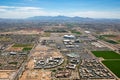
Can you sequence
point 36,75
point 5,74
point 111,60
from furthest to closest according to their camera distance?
point 111,60 → point 5,74 → point 36,75

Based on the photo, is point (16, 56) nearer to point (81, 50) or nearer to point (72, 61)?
point (72, 61)

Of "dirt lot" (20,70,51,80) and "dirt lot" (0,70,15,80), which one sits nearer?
"dirt lot" (20,70,51,80)

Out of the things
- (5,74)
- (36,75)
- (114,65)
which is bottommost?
(5,74)

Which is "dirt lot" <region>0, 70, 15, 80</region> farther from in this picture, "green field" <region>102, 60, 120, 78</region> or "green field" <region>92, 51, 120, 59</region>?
"green field" <region>92, 51, 120, 59</region>

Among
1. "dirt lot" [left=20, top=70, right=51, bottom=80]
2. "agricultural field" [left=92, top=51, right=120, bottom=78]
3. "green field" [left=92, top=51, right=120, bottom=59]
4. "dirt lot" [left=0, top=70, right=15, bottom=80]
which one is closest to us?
"dirt lot" [left=20, top=70, right=51, bottom=80]

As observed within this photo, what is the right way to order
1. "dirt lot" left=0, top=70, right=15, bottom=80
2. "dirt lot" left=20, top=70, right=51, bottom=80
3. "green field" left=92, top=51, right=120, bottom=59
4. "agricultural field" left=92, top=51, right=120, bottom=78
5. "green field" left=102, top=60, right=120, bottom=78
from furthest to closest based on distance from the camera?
"green field" left=92, top=51, right=120, bottom=59
"agricultural field" left=92, top=51, right=120, bottom=78
"green field" left=102, top=60, right=120, bottom=78
"dirt lot" left=0, top=70, right=15, bottom=80
"dirt lot" left=20, top=70, right=51, bottom=80

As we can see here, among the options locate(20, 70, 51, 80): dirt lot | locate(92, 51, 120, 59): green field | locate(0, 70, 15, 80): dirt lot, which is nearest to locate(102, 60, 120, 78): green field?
locate(92, 51, 120, 59): green field

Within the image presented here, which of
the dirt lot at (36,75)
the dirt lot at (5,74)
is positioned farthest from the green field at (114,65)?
the dirt lot at (5,74)

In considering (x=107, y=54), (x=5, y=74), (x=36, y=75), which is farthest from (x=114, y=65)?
(x=5, y=74)

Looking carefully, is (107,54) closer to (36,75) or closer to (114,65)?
(114,65)

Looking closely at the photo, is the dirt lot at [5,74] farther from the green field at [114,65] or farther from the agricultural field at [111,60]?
the agricultural field at [111,60]
